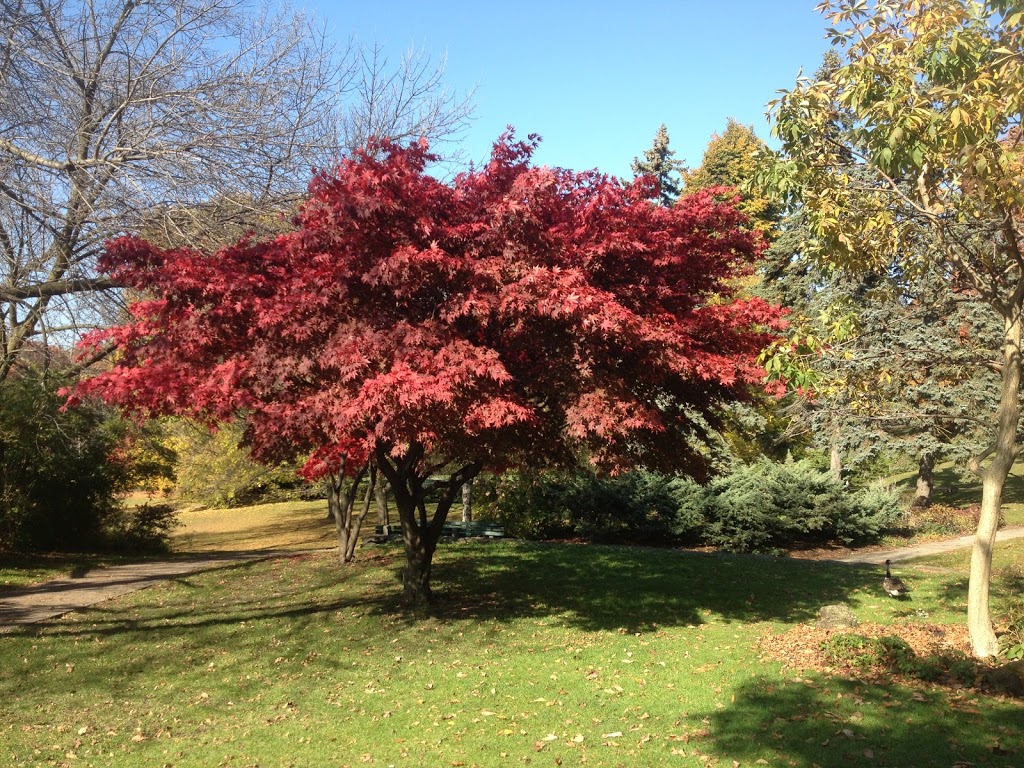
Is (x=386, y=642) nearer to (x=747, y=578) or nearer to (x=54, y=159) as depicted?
(x=747, y=578)

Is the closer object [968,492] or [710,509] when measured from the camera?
[710,509]

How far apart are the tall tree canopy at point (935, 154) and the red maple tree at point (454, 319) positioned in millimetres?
1215

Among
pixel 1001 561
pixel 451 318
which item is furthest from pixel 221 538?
pixel 1001 561

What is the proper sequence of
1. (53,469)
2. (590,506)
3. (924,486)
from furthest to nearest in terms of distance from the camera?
(924,486), (590,506), (53,469)

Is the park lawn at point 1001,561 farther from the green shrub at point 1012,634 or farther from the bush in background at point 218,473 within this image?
the bush in background at point 218,473

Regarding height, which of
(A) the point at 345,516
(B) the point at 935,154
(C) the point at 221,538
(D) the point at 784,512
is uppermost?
(B) the point at 935,154

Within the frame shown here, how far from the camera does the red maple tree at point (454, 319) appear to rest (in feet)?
22.5

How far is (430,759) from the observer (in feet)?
17.3

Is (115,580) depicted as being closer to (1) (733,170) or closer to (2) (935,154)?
(2) (935,154)

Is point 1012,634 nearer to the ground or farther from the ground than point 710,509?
nearer to the ground

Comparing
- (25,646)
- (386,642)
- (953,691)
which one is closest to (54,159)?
(25,646)

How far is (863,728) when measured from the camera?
5387mm

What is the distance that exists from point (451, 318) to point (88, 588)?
28.4 ft

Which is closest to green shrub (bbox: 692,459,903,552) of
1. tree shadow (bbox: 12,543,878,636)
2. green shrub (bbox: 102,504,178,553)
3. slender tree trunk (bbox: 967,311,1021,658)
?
tree shadow (bbox: 12,543,878,636)
